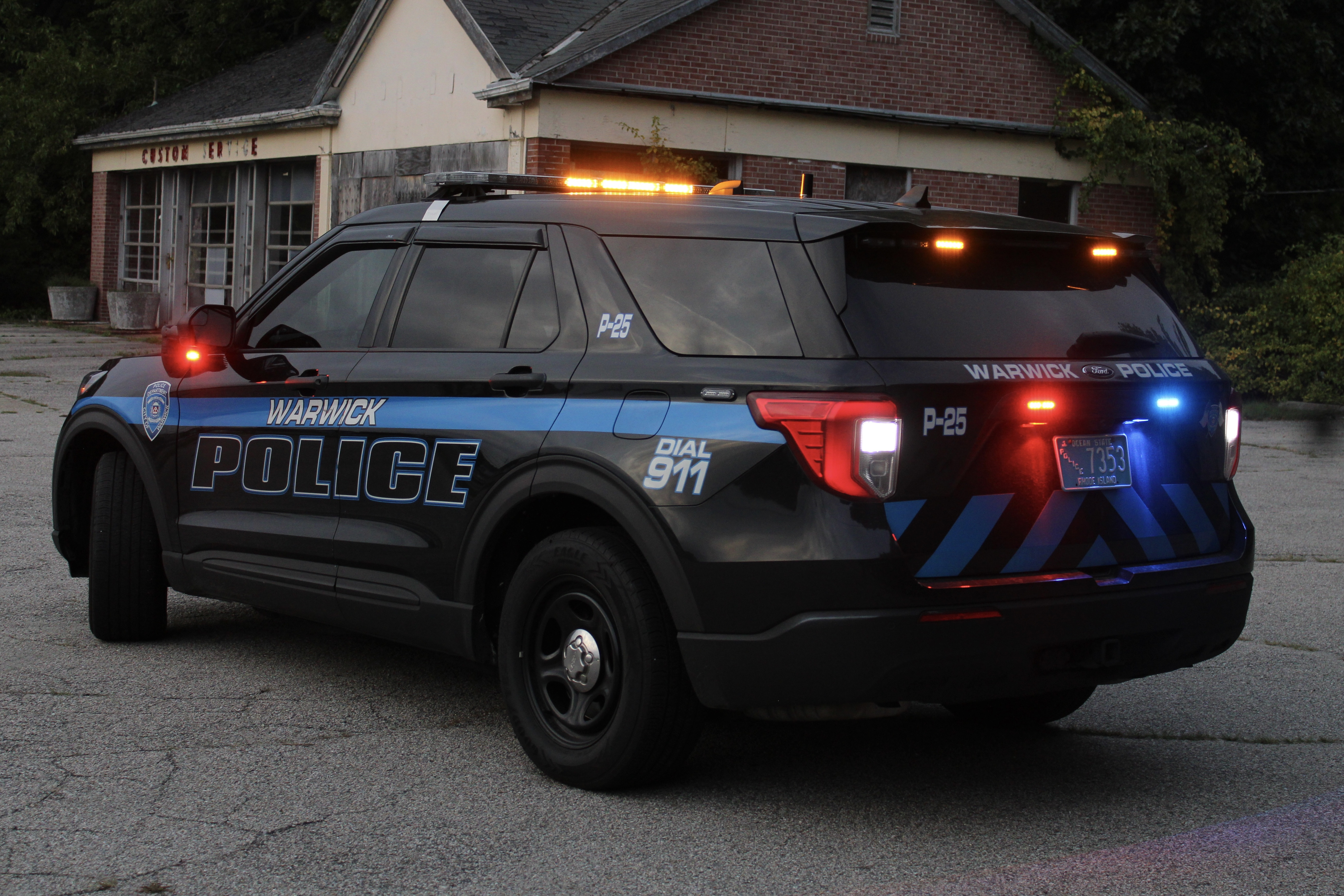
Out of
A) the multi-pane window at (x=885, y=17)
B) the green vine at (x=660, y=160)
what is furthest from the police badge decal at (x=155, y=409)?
the multi-pane window at (x=885, y=17)

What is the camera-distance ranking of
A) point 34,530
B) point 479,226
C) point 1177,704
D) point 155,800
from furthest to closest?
1. point 34,530
2. point 1177,704
3. point 479,226
4. point 155,800

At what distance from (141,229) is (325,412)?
2809 cm

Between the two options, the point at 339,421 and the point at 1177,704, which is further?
the point at 1177,704

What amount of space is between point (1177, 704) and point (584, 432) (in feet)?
8.69

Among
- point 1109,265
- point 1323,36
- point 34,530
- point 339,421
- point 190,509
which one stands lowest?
point 34,530

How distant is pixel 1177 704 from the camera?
18.1 feet

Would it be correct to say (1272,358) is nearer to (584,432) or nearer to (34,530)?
(34,530)

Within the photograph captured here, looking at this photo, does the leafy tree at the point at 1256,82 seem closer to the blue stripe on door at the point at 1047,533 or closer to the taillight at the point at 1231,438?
the taillight at the point at 1231,438

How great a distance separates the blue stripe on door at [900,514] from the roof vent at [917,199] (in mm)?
1211

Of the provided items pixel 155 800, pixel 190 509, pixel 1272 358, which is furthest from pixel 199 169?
pixel 155 800

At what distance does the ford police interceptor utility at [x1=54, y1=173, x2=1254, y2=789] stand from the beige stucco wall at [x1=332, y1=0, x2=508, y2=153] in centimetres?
1369

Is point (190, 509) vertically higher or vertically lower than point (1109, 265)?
lower

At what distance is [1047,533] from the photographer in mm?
4000

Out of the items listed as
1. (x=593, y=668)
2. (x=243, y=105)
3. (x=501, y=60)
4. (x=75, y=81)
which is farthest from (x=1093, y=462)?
(x=75, y=81)
